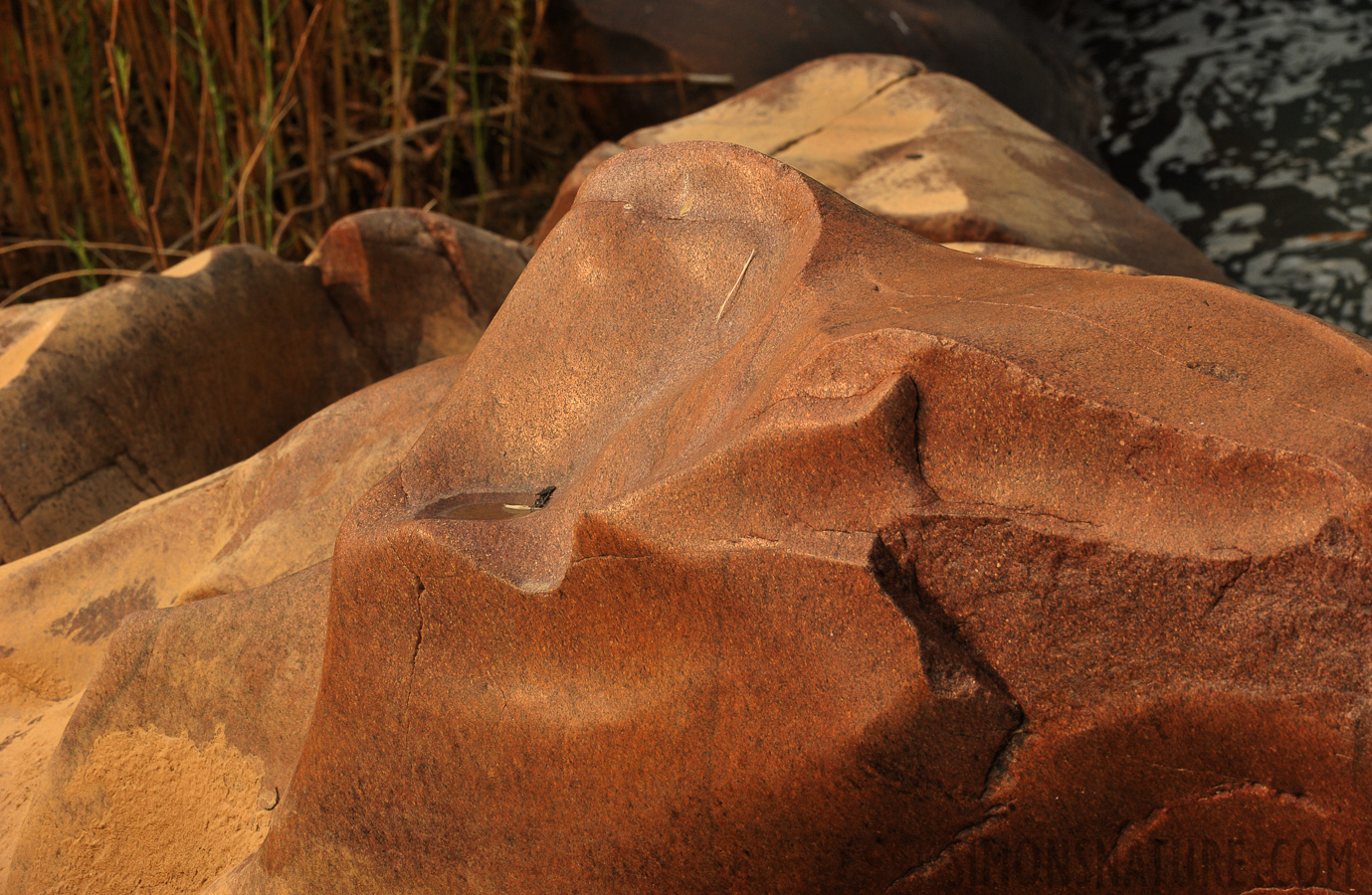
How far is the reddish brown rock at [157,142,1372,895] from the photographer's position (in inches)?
45.8

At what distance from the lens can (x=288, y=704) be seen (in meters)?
1.83

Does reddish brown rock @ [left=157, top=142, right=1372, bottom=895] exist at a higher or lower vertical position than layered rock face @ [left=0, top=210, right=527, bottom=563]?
higher

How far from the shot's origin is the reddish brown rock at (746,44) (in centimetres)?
471

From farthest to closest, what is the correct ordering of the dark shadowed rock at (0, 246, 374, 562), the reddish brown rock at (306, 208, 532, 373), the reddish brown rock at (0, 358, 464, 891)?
1. the reddish brown rock at (306, 208, 532, 373)
2. the dark shadowed rock at (0, 246, 374, 562)
3. the reddish brown rock at (0, 358, 464, 891)

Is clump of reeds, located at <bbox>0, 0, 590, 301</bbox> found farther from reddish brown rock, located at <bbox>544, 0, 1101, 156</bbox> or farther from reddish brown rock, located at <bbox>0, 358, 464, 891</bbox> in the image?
reddish brown rock, located at <bbox>0, 358, 464, 891</bbox>

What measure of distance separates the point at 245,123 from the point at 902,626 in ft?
10.4

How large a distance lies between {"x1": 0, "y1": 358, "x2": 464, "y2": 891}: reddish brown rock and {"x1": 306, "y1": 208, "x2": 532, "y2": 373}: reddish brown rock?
786 mm

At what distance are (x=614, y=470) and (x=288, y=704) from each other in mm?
682

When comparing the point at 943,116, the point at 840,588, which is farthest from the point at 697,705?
the point at 943,116

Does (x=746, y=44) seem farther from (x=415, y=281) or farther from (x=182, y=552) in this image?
(x=182, y=552)

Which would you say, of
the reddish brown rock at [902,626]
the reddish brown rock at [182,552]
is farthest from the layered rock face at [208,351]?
the reddish brown rock at [902,626]

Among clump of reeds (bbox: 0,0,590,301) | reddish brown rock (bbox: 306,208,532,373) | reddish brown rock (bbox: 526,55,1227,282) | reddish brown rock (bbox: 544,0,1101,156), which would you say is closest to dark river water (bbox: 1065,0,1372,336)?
reddish brown rock (bbox: 544,0,1101,156)

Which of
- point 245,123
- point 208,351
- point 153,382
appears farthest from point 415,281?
point 245,123

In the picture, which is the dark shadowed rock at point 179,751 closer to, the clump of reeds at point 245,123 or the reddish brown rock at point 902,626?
the reddish brown rock at point 902,626
